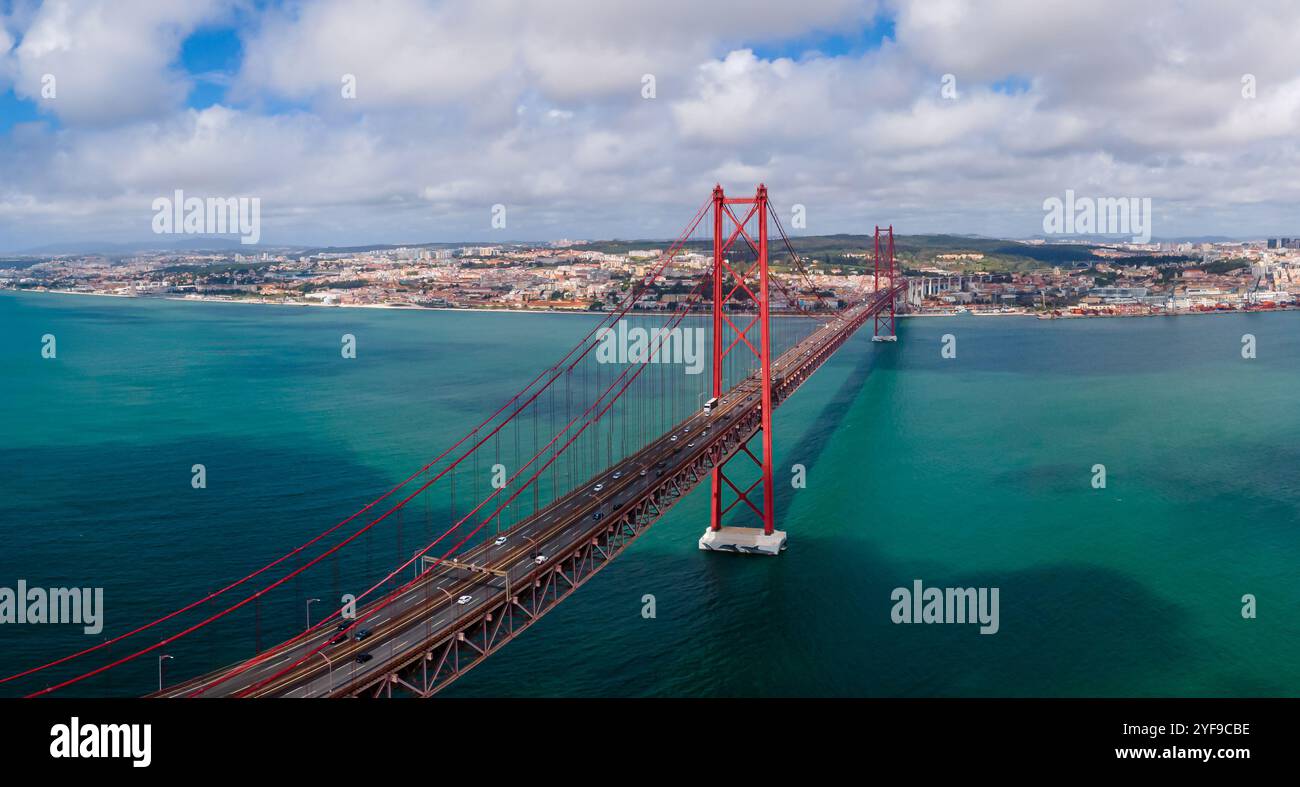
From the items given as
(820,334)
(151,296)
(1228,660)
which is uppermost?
(151,296)

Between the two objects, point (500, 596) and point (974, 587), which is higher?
point (500, 596)

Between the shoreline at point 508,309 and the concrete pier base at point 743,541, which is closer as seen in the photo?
the concrete pier base at point 743,541

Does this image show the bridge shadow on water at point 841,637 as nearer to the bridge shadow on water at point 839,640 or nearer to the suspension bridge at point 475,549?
the bridge shadow on water at point 839,640

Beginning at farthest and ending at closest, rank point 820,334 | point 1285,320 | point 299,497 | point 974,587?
point 1285,320 < point 820,334 < point 299,497 < point 974,587

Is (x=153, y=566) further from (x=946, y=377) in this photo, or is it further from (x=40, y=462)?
(x=946, y=377)

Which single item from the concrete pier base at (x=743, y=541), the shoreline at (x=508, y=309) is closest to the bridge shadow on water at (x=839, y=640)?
the concrete pier base at (x=743, y=541)
